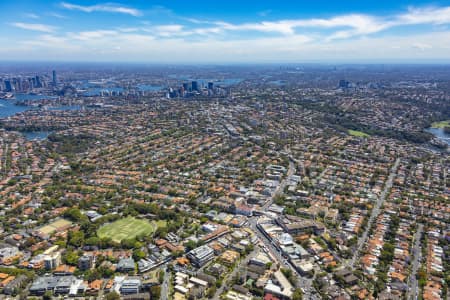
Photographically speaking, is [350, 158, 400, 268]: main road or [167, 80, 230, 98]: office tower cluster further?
[167, 80, 230, 98]: office tower cluster

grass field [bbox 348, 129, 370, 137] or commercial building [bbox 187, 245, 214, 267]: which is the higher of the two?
grass field [bbox 348, 129, 370, 137]

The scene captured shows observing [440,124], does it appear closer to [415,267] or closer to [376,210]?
[376,210]

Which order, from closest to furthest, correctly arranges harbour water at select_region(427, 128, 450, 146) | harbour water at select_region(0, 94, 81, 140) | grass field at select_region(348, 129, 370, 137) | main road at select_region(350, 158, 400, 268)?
main road at select_region(350, 158, 400, 268)
harbour water at select_region(427, 128, 450, 146)
harbour water at select_region(0, 94, 81, 140)
grass field at select_region(348, 129, 370, 137)

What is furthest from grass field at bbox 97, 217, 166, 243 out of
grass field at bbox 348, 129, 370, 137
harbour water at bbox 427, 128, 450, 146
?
harbour water at bbox 427, 128, 450, 146

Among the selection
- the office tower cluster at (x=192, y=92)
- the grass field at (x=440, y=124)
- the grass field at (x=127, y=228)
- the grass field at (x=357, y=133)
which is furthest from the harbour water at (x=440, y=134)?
the office tower cluster at (x=192, y=92)

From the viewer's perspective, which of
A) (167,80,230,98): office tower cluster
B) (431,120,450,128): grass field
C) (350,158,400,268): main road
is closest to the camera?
(350,158,400,268): main road

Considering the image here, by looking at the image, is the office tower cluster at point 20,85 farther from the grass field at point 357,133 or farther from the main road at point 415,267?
the main road at point 415,267

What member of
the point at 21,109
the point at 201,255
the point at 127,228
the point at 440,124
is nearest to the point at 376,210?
the point at 201,255

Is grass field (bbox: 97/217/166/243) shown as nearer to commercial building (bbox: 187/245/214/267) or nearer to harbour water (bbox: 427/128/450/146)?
commercial building (bbox: 187/245/214/267)

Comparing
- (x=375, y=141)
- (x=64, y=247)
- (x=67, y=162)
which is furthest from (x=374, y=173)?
(x=67, y=162)
